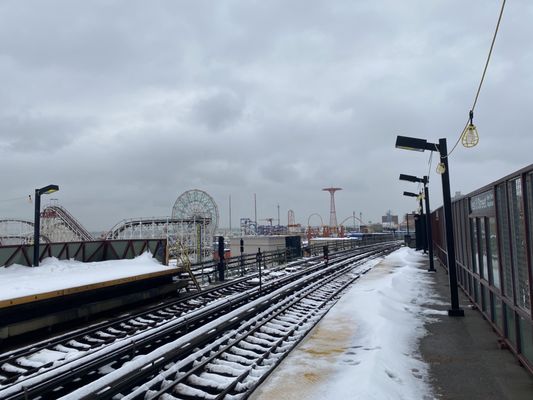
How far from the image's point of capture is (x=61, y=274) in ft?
43.9

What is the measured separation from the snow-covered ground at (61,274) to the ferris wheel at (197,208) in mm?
39560

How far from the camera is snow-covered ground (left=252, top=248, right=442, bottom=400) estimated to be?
572 centimetres

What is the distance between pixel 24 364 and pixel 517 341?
908 cm

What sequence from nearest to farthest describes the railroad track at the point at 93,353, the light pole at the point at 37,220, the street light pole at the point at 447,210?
the railroad track at the point at 93,353 < the street light pole at the point at 447,210 < the light pole at the point at 37,220

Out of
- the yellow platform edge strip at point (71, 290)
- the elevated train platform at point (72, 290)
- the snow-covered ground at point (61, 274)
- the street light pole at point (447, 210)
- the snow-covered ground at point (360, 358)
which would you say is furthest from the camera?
the street light pole at point (447, 210)

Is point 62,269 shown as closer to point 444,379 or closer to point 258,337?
point 258,337

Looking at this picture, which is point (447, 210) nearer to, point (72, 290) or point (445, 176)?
point (445, 176)

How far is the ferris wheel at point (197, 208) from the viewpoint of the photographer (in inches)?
2260

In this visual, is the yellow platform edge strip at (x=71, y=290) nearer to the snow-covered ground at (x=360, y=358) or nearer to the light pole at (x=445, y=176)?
the snow-covered ground at (x=360, y=358)

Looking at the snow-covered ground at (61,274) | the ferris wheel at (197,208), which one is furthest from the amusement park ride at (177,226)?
the snow-covered ground at (61,274)

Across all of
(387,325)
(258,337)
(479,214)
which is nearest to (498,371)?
(387,325)

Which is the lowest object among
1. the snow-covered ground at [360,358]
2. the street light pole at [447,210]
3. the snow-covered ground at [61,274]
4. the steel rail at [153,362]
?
Result: the snow-covered ground at [360,358]

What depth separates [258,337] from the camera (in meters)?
9.01

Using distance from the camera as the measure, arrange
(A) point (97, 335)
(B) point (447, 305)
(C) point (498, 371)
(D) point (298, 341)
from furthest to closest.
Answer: (B) point (447, 305) → (A) point (97, 335) → (D) point (298, 341) → (C) point (498, 371)
